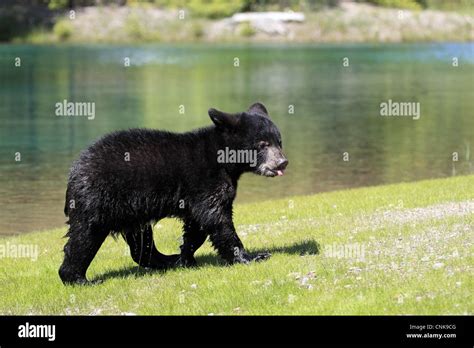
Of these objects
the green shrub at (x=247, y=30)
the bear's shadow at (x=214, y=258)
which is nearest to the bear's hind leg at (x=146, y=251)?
the bear's shadow at (x=214, y=258)

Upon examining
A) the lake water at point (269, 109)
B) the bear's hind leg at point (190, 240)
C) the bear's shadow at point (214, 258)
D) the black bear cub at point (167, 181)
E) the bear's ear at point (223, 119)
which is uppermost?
the bear's ear at point (223, 119)

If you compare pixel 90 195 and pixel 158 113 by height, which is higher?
pixel 90 195

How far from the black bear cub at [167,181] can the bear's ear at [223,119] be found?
0.6 inches

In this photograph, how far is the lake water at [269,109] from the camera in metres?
33.0

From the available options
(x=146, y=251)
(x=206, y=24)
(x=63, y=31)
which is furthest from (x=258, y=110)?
(x=206, y=24)

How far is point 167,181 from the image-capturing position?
12.9 metres

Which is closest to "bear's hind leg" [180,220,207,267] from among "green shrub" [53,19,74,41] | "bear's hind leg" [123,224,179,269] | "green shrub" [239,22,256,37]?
"bear's hind leg" [123,224,179,269]

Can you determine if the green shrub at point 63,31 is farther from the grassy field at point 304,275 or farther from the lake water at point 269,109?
the grassy field at point 304,275
